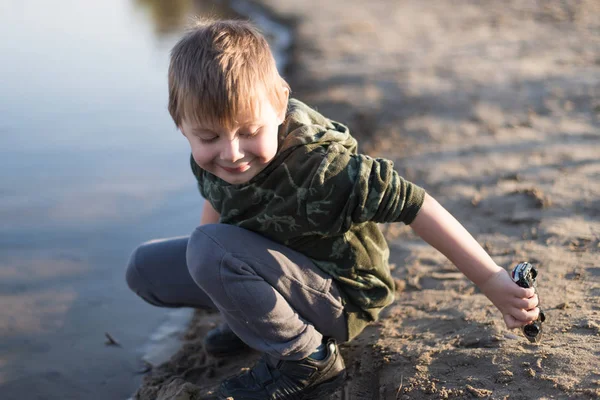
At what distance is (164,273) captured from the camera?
8.31ft

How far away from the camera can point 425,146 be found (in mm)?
4520

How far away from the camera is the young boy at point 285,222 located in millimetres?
1985

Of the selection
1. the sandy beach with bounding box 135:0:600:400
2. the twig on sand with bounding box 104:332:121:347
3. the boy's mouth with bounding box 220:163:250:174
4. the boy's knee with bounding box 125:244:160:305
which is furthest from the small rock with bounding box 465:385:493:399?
the twig on sand with bounding box 104:332:121:347

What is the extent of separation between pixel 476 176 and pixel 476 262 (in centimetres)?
203

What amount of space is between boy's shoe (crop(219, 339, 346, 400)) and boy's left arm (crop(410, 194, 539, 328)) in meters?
0.51

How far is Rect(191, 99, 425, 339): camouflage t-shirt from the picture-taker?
6.57 ft

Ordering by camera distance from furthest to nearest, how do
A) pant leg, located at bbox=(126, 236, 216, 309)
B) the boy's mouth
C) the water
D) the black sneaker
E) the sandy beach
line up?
the water
the black sneaker
pant leg, located at bbox=(126, 236, 216, 309)
the sandy beach
the boy's mouth

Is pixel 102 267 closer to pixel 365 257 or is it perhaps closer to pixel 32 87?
pixel 365 257

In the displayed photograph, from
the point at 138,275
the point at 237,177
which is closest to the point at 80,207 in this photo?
the point at 138,275

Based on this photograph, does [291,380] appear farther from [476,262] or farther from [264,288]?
[476,262]

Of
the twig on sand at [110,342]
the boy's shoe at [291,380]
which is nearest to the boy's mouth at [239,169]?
the boy's shoe at [291,380]

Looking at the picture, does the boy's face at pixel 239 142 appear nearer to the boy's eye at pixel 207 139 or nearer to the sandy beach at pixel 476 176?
the boy's eye at pixel 207 139

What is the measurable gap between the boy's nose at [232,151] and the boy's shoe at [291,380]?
2.19ft

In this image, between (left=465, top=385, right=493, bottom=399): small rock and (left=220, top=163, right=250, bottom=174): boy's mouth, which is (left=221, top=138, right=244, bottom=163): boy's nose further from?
(left=465, top=385, right=493, bottom=399): small rock
